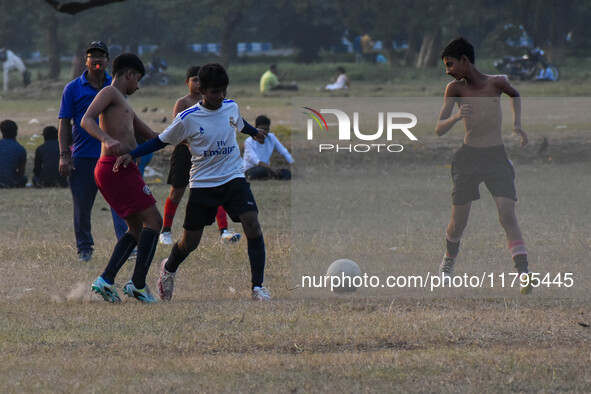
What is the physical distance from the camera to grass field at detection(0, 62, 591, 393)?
5.61 meters

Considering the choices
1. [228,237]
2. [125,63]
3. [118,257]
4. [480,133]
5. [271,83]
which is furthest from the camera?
[271,83]

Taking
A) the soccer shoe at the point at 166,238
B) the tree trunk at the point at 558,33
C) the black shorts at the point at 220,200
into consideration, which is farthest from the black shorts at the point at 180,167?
the tree trunk at the point at 558,33

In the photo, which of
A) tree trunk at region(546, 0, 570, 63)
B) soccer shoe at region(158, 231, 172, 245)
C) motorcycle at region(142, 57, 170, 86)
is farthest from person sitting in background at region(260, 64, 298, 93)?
soccer shoe at region(158, 231, 172, 245)

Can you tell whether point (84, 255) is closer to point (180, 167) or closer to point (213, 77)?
point (180, 167)

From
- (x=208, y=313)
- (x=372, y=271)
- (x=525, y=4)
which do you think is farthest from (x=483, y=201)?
(x=525, y=4)

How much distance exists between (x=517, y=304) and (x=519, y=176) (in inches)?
396

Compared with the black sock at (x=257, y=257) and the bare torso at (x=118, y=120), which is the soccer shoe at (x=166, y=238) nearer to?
the bare torso at (x=118, y=120)

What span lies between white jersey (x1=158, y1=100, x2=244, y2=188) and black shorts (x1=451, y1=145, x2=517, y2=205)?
1719 millimetres

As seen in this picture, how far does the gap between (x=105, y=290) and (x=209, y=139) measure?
1.28 m

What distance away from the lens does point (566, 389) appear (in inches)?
211

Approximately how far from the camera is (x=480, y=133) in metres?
8.13

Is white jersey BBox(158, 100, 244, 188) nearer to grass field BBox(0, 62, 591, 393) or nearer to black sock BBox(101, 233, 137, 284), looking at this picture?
black sock BBox(101, 233, 137, 284)

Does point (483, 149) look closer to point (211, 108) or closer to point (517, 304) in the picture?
point (517, 304)

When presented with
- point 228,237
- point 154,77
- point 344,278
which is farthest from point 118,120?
point 154,77
